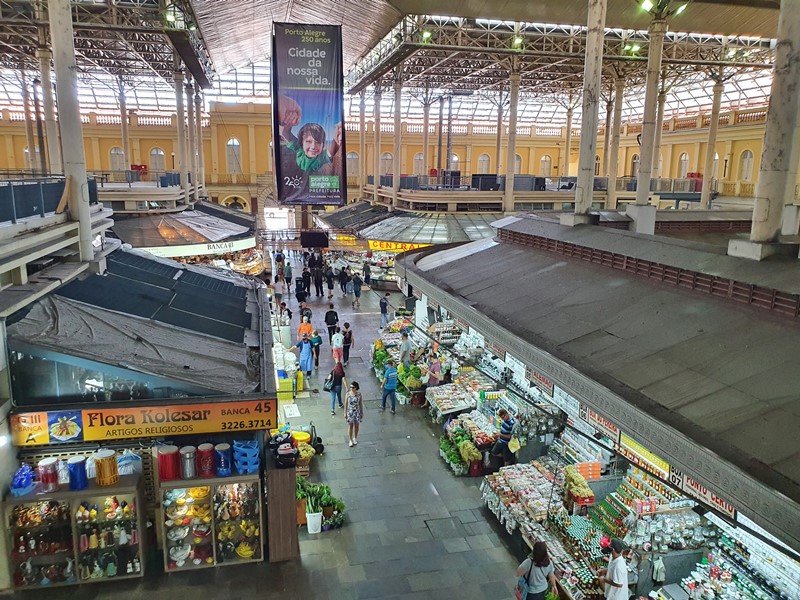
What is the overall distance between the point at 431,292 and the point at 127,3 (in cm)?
1723

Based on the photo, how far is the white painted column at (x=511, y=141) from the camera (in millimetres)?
25781

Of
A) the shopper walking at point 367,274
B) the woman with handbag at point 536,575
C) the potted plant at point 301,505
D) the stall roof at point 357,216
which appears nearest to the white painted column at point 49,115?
the shopper walking at point 367,274

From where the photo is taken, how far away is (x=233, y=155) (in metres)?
46.6

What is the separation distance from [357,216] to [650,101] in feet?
67.0

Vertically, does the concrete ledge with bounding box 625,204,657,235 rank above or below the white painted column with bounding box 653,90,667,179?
below

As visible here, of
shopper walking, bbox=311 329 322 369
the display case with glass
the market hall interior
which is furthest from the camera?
shopper walking, bbox=311 329 322 369

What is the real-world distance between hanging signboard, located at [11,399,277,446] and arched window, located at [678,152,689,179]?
4197 cm

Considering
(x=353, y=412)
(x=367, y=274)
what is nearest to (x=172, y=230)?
(x=367, y=274)

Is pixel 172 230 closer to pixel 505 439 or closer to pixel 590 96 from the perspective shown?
pixel 590 96

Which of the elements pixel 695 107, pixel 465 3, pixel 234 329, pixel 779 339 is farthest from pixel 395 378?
pixel 695 107

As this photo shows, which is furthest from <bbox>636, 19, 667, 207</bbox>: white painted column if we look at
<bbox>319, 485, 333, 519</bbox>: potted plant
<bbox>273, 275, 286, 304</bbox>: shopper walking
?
<bbox>273, 275, 286, 304</bbox>: shopper walking

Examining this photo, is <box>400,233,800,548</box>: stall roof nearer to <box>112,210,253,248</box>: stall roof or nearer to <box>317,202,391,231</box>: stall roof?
<box>112,210,253,248</box>: stall roof

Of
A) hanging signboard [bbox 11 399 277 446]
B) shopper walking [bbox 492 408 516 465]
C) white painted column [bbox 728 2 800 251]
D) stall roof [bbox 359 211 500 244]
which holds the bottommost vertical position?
shopper walking [bbox 492 408 516 465]

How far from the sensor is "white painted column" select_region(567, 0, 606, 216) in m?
10.7
